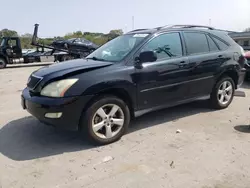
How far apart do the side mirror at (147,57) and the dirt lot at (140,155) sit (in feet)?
3.87

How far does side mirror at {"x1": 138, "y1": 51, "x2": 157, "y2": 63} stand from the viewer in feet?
13.9

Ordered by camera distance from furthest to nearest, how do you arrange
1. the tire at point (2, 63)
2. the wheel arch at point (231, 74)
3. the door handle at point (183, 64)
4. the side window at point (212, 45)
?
1. the tire at point (2, 63)
2. the wheel arch at point (231, 74)
3. the side window at point (212, 45)
4. the door handle at point (183, 64)

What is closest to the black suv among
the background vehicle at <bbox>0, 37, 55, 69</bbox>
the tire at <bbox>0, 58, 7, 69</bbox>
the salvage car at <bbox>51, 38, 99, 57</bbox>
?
the tire at <bbox>0, 58, 7, 69</bbox>

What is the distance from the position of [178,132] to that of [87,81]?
1739mm

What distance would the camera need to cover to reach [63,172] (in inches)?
129

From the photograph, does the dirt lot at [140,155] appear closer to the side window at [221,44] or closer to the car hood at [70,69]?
the car hood at [70,69]

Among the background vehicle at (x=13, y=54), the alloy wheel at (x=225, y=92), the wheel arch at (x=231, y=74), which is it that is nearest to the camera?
the wheel arch at (x=231, y=74)

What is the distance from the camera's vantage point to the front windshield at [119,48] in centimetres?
449

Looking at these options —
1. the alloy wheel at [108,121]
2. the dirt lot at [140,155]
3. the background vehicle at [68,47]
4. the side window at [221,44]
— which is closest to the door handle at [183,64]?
the dirt lot at [140,155]

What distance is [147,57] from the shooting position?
425 cm

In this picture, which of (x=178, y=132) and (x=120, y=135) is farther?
(x=178, y=132)

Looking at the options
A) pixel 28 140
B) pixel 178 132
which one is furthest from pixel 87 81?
pixel 178 132

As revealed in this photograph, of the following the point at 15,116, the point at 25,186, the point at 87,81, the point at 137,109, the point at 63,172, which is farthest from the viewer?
the point at 15,116

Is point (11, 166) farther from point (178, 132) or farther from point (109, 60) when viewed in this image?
point (178, 132)
